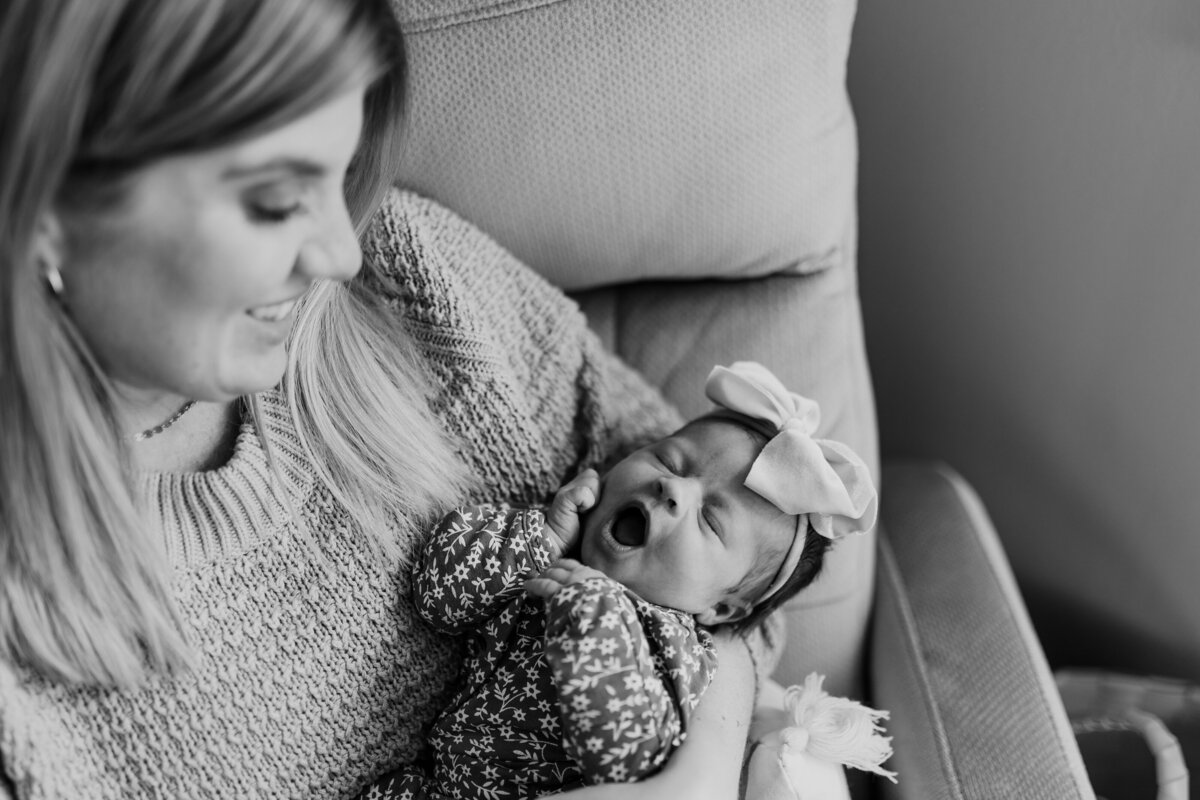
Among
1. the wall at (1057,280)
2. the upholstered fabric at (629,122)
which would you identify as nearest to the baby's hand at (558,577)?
the upholstered fabric at (629,122)

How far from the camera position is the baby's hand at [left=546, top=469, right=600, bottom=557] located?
3.59 ft

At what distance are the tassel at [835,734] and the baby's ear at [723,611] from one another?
13cm

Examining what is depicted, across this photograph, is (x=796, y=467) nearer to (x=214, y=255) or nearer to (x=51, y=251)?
(x=214, y=255)

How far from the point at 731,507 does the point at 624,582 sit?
14cm

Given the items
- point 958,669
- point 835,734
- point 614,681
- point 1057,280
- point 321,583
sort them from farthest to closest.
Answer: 1. point 1057,280
2. point 958,669
3. point 835,734
4. point 321,583
5. point 614,681

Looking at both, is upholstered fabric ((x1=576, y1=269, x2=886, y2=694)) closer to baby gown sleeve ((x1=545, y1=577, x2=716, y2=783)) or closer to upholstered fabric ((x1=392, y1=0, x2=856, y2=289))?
upholstered fabric ((x1=392, y1=0, x2=856, y2=289))

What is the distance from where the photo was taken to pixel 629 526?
1.11 metres

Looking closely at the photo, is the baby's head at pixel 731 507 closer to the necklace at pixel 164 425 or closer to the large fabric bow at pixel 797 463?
the large fabric bow at pixel 797 463

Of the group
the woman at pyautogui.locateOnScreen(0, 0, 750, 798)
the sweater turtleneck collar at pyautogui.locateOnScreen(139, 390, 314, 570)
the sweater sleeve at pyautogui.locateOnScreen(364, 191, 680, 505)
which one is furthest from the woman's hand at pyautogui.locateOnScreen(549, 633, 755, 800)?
the sweater turtleneck collar at pyautogui.locateOnScreen(139, 390, 314, 570)

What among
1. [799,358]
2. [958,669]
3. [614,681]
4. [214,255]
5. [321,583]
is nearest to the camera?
[214,255]

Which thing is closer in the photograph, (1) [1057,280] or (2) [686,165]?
(2) [686,165]

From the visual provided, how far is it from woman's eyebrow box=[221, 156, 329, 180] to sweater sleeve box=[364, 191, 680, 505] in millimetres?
315

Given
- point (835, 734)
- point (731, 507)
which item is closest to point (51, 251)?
point (731, 507)

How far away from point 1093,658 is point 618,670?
116 centimetres
